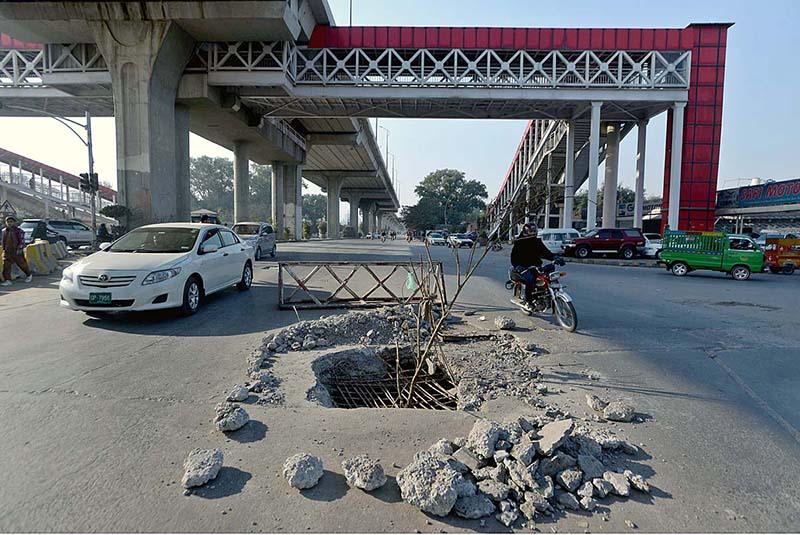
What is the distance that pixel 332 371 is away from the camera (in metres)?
5.39

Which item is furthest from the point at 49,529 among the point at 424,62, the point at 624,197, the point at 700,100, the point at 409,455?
the point at 624,197

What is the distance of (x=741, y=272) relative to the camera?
16156mm

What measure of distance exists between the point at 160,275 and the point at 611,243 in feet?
79.5

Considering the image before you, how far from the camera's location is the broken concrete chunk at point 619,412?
374 cm

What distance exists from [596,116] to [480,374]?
84.3 feet

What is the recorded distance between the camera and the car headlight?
23.2 feet

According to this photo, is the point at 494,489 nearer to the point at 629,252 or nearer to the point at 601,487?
the point at 601,487

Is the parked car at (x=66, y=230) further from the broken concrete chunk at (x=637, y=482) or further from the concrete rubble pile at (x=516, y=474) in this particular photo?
the broken concrete chunk at (x=637, y=482)

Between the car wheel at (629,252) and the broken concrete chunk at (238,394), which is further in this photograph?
the car wheel at (629,252)

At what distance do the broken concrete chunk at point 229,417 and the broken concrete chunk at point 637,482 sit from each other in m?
2.70

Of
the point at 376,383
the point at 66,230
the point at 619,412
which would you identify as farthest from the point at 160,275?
the point at 66,230

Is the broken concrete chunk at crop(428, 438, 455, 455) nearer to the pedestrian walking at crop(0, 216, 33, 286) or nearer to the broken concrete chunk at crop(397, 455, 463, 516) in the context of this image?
the broken concrete chunk at crop(397, 455, 463, 516)

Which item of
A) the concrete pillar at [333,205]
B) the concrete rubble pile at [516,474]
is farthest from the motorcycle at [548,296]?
the concrete pillar at [333,205]

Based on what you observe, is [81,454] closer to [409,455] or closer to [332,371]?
[409,455]
